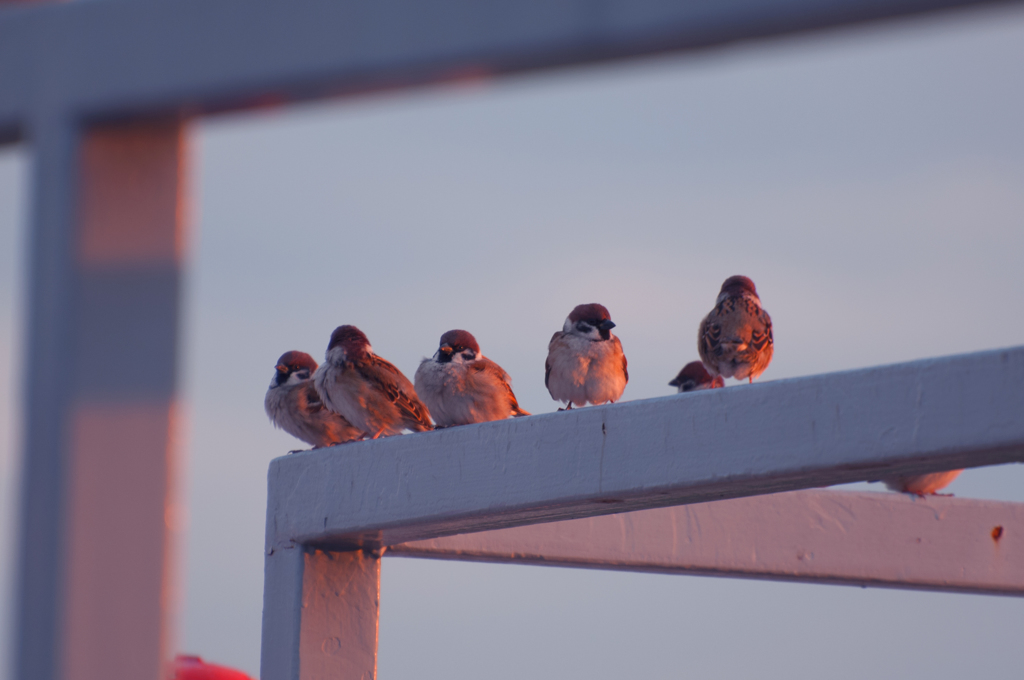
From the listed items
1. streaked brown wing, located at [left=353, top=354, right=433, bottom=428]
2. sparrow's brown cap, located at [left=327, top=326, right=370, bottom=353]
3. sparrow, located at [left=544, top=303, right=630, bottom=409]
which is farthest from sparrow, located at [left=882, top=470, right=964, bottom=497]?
sparrow's brown cap, located at [left=327, top=326, right=370, bottom=353]

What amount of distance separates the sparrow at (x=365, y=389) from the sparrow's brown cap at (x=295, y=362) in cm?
72

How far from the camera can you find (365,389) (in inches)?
244

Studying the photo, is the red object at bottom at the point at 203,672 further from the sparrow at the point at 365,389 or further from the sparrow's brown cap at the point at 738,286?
the sparrow's brown cap at the point at 738,286

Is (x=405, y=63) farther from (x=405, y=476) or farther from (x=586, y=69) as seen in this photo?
(x=405, y=476)

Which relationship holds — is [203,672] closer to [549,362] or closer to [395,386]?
[395,386]

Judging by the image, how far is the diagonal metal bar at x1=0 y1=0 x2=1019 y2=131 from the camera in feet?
2.94

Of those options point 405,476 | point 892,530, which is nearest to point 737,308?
point 892,530

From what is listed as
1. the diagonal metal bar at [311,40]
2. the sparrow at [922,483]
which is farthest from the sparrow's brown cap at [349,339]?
the diagonal metal bar at [311,40]

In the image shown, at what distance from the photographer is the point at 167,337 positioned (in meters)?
1.07

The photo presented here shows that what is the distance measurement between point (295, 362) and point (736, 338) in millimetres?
2700

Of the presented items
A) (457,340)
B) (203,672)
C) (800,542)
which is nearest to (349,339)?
(457,340)

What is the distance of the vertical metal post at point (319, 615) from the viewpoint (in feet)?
12.5

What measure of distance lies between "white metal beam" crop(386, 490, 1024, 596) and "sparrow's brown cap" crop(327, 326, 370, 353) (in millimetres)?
2261

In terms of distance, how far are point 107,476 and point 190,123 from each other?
338 mm
